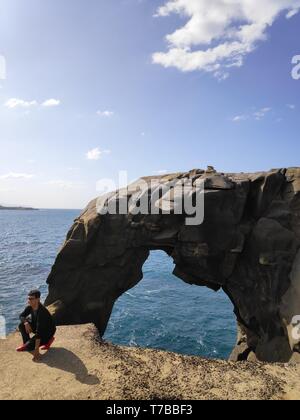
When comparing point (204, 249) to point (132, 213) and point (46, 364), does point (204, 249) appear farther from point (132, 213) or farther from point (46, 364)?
point (46, 364)

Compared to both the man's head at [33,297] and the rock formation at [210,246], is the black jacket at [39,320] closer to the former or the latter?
the man's head at [33,297]

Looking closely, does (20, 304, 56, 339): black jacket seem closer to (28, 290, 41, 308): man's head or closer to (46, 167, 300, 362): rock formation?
(28, 290, 41, 308): man's head

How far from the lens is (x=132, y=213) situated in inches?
958

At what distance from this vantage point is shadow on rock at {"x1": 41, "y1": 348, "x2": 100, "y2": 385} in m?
12.4

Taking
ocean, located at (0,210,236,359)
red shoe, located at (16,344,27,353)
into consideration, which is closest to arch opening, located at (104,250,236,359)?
ocean, located at (0,210,236,359)

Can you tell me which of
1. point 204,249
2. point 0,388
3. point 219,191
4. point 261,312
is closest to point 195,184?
point 219,191

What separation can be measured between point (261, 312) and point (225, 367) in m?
9.95

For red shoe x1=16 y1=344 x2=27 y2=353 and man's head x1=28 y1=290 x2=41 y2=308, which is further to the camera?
red shoe x1=16 y1=344 x2=27 y2=353

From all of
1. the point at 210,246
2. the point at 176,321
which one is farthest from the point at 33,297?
the point at 176,321

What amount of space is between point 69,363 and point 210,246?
42.3 feet

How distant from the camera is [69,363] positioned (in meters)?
13.5

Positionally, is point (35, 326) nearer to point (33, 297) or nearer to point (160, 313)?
point (33, 297)

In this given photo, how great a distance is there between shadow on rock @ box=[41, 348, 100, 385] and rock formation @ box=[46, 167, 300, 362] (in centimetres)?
889

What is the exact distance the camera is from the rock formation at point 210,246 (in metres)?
22.2
